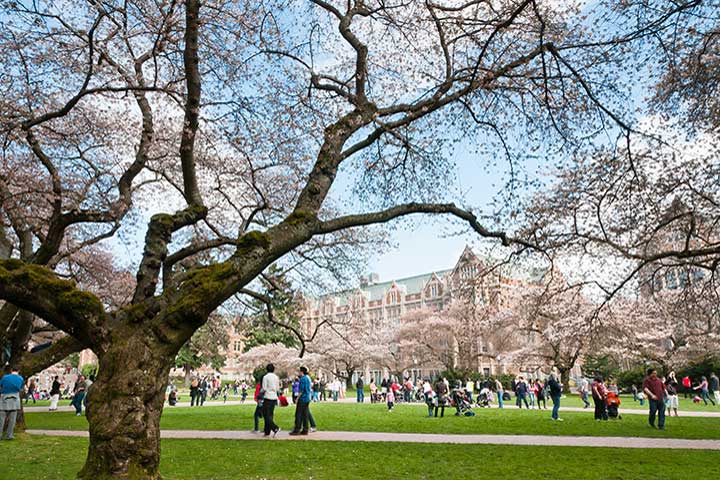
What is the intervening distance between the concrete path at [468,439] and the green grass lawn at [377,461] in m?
0.80

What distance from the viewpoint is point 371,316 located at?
3344 inches

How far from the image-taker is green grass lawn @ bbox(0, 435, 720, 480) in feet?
23.8

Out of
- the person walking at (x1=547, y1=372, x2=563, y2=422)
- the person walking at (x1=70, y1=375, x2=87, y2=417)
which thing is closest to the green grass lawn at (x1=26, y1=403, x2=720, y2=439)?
the person walking at (x1=547, y1=372, x2=563, y2=422)

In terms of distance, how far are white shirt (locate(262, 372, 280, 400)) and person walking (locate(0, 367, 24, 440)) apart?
516cm

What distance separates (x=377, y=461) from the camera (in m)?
8.51

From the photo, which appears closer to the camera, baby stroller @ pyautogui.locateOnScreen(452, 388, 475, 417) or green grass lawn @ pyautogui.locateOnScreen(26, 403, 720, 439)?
green grass lawn @ pyautogui.locateOnScreen(26, 403, 720, 439)

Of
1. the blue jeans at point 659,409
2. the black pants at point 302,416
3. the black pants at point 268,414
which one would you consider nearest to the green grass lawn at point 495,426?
the blue jeans at point 659,409

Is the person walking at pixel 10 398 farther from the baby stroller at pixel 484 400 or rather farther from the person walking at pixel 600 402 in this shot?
the baby stroller at pixel 484 400

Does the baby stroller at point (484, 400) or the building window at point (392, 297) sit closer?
the baby stroller at point (484, 400)

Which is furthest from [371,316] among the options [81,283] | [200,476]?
[200,476]

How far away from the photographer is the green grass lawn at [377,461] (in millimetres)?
7258

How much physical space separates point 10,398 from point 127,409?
7381 mm

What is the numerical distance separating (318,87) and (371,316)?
76400mm

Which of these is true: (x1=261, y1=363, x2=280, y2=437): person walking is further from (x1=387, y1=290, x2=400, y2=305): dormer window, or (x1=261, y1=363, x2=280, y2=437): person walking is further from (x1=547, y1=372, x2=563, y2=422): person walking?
(x1=387, y1=290, x2=400, y2=305): dormer window
